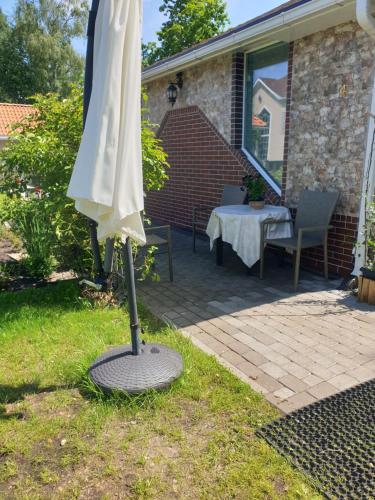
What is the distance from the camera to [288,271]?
5.36 meters

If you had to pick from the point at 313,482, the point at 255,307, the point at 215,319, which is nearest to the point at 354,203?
the point at 255,307

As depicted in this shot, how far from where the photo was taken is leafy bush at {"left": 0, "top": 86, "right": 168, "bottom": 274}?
12.8 ft

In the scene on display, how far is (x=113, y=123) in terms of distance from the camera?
2.12 meters

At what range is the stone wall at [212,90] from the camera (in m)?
6.64

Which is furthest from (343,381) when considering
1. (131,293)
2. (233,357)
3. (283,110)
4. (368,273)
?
(283,110)

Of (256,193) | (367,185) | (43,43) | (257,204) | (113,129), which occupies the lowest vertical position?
(257,204)

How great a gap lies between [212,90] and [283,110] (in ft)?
5.74

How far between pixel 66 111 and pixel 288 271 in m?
3.36

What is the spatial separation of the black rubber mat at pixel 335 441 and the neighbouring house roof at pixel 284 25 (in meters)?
3.79

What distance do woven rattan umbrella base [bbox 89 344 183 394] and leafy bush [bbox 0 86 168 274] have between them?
157 cm

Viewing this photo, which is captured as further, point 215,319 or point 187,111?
point 187,111

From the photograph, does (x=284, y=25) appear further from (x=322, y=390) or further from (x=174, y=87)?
(x=322, y=390)

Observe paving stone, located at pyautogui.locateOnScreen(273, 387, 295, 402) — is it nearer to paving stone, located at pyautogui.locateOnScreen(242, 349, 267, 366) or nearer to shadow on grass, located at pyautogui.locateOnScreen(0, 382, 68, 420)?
paving stone, located at pyautogui.locateOnScreen(242, 349, 267, 366)

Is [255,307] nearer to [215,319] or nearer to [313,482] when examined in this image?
[215,319]
